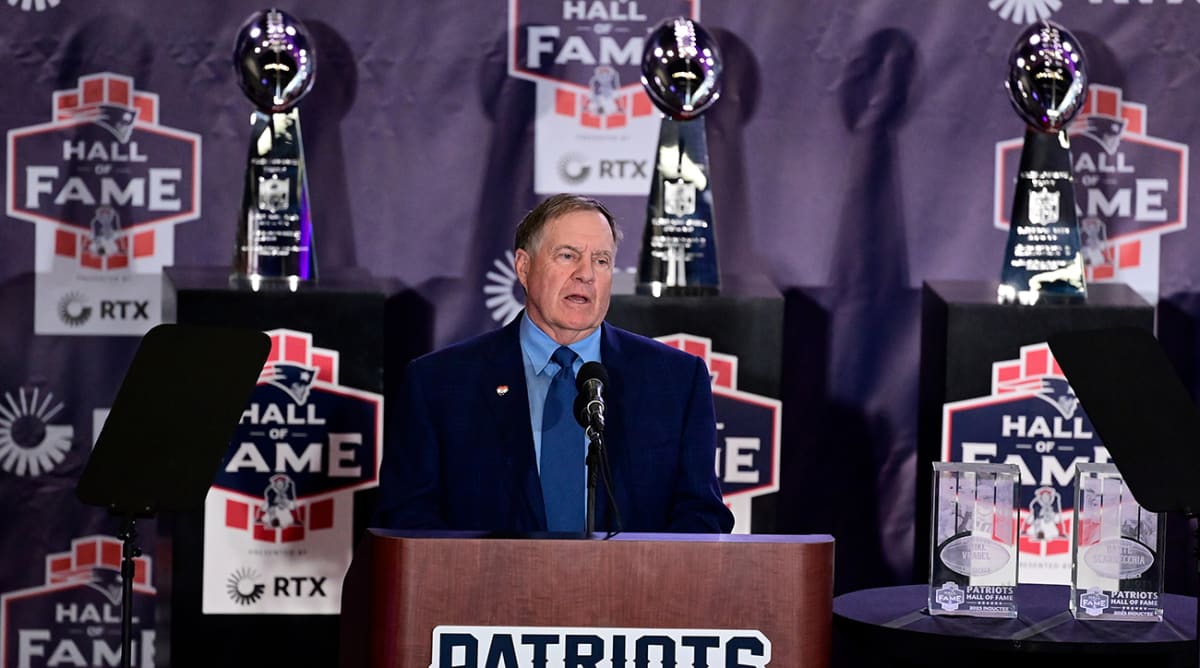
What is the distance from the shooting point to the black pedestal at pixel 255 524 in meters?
3.71

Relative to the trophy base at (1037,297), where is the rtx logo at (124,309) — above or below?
below

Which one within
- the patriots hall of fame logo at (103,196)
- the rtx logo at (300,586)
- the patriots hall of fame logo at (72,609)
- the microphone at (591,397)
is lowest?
the patriots hall of fame logo at (72,609)

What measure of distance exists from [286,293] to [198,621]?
0.77 metres

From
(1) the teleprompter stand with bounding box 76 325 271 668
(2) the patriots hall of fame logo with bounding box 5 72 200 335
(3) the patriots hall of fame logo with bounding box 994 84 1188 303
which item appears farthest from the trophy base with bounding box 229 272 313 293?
(3) the patriots hall of fame logo with bounding box 994 84 1188 303

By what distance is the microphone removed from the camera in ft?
7.56

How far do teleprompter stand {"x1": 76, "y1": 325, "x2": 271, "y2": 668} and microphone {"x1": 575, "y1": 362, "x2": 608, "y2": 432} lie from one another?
553mm

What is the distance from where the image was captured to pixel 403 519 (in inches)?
→ 113

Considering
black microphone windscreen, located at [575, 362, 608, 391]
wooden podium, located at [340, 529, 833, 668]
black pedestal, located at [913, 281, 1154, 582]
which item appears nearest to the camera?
wooden podium, located at [340, 529, 833, 668]

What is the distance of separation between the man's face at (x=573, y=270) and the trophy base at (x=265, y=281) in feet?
3.24

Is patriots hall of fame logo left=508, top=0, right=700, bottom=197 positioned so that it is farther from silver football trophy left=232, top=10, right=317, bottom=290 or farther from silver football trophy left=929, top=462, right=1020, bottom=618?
silver football trophy left=929, top=462, right=1020, bottom=618

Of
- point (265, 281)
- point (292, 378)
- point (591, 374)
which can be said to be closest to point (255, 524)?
point (292, 378)

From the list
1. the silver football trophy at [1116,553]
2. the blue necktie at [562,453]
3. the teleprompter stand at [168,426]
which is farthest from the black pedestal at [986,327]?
the teleprompter stand at [168,426]

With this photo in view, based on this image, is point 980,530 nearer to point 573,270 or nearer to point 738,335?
point 573,270

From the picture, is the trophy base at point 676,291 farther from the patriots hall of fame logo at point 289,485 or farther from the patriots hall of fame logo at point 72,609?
the patriots hall of fame logo at point 72,609
